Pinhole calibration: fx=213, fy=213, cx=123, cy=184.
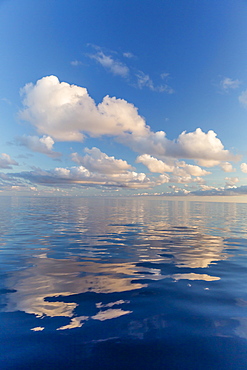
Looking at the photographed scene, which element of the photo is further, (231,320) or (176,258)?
(176,258)

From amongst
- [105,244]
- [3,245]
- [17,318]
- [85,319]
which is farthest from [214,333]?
[3,245]

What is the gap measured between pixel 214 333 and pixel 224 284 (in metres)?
4.77

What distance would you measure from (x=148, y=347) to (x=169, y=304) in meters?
2.83

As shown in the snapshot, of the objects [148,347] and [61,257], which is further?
[61,257]

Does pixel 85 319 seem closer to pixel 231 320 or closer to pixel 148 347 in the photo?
pixel 148 347

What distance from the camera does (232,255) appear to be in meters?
17.1

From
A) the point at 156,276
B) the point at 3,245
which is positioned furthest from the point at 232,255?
the point at 3,245

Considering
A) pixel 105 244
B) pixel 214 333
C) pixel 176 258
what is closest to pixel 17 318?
pixel 214 333

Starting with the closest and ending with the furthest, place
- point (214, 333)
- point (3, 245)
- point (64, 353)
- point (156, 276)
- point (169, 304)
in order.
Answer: point (64, 353), point (214, 333), point (169, 304), point (156, 276), point (3, 245)

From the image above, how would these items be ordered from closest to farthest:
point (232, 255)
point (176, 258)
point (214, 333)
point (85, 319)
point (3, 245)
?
point (214, 333)
point (85, 319)
point (176, 258)
point (232, 255)
point (3, 245)

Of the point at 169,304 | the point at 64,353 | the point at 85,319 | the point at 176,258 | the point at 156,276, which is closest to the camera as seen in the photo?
the point at 64,353

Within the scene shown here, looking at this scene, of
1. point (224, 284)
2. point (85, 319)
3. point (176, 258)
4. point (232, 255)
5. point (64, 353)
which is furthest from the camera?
point (232, 255)

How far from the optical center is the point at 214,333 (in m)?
6.77

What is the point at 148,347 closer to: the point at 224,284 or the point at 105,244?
the point at 224,284
